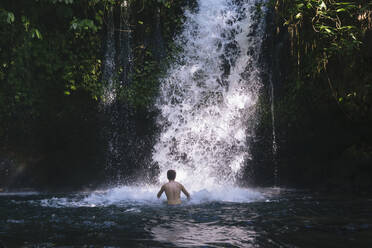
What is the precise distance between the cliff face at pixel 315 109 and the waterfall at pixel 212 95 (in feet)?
1.91

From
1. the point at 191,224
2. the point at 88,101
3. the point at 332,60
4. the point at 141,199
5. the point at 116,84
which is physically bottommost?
the point at 191,224

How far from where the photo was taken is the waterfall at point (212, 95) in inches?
462

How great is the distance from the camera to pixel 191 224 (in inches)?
228

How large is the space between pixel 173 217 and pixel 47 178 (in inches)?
286

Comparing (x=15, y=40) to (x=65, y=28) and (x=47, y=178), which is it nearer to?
(x=65, y=28)

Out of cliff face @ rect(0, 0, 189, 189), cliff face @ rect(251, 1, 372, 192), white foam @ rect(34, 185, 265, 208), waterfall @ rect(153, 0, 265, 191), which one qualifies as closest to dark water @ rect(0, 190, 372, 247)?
white foam @ rect(34, 185, 265, 208)

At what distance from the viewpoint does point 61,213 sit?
270 inches

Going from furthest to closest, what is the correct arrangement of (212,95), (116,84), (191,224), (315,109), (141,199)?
(116,84)
(212,95)
(315,109)
(141,199)
(191,224)

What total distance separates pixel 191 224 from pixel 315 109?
7229mm

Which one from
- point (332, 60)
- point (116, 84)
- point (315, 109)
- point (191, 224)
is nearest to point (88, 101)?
point (116, 84)

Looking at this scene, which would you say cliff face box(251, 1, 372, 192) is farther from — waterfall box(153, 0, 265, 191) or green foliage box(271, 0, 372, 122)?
waterfall box(153, 0, 265, 191)

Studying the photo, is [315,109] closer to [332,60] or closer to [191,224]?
[332,60]

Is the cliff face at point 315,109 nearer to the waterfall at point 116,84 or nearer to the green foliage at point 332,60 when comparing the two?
the green foliage at point 332,60

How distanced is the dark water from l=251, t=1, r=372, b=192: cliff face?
135 inches
